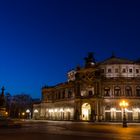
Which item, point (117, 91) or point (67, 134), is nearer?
point (67, 134)

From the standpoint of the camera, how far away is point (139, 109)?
79.3 meters

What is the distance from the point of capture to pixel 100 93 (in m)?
83.1

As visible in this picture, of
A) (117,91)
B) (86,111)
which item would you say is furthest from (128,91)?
(86,111)

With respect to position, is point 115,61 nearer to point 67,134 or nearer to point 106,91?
point 106,91

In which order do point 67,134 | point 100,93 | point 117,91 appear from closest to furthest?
1. point 67,134
2. point 117,91
3. point 100,93

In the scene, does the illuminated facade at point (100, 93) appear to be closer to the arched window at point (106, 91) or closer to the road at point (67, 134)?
the arched window at point (106, 91)

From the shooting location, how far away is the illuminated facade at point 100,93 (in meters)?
80.8

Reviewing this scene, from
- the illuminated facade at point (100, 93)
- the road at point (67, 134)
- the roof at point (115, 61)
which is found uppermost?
the roof at point (115, 61)

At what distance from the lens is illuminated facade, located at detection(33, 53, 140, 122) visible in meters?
80.8

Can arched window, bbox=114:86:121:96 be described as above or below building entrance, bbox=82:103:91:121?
above

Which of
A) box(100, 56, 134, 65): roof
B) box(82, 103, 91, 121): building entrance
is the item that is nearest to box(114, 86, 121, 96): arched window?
box(82, 103, 91, 121): building entrance

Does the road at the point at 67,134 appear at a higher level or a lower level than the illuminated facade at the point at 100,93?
lower

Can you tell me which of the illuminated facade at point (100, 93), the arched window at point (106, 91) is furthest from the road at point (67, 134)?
the arched window at point (106, 91)

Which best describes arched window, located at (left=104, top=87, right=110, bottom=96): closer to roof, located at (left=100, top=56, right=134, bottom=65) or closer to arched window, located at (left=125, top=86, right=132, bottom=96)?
arched window, located at (left=125, top=86, right=132, bottom=96)
